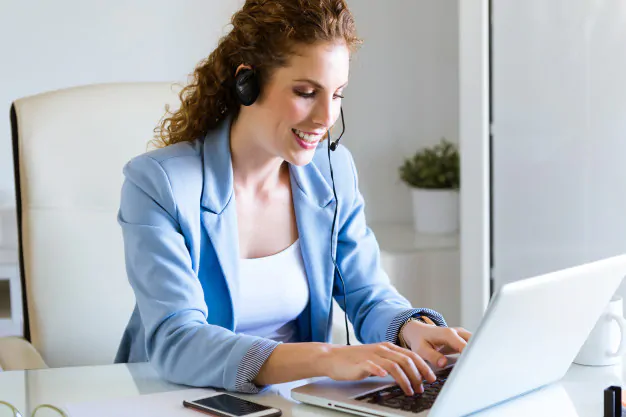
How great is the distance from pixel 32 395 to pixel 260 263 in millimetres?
440

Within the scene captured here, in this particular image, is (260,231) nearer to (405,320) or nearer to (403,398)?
(405,320)

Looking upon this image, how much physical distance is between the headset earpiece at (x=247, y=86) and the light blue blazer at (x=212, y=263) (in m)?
0.09

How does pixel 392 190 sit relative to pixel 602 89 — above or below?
below

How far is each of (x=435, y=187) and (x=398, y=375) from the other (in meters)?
1.77

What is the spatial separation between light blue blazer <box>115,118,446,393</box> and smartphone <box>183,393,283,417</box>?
5 cm

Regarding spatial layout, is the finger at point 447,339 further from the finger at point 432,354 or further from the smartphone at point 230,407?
the smartphone at point 230,407

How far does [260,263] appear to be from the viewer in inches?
57.0

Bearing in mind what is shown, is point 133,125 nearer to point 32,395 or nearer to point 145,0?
point 32,395

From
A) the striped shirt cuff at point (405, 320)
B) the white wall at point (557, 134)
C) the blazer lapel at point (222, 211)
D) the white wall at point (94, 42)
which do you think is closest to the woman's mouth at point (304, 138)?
the blazer lapel at point (222, 211)

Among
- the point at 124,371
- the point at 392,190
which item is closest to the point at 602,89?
the point at 392,190

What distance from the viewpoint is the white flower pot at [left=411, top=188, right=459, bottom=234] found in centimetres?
276

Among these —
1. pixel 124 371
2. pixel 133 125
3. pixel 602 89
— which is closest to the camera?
pixel 124 371

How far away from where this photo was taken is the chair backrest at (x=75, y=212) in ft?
5.47

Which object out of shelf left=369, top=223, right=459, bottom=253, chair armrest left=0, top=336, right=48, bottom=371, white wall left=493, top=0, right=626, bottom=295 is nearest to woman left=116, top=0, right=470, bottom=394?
chair armrest left=0, top=336, right=48, bottom=371
